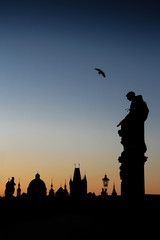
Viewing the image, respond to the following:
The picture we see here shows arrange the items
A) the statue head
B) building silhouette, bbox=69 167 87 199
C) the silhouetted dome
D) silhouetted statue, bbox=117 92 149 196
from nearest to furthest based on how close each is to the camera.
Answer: silhouetted statue, bbox=117 92 149 196
the statue head
building silhouette, bbox=69 167 87 199
the silhouetted dome

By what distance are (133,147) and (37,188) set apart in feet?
365

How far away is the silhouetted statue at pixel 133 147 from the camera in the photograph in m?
10.7

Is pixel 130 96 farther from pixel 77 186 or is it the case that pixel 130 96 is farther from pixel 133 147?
pixel 77 186

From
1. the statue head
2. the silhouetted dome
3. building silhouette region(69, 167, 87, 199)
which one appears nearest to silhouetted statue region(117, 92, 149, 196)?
the statue head

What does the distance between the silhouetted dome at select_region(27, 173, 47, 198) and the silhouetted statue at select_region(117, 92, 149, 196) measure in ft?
357

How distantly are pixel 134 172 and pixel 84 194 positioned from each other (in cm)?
10642

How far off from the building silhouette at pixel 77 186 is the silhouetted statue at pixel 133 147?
336ft

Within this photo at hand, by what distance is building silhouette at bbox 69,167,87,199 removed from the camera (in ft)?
373

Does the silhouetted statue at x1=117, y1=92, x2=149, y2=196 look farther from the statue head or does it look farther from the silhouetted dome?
the silhouetted dome

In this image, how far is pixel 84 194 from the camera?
373 ft

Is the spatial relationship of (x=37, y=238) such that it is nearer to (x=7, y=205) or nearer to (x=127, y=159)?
(x=127, y=159)

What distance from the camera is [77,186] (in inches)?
4648

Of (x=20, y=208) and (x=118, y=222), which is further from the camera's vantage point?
(x=20, y=208)

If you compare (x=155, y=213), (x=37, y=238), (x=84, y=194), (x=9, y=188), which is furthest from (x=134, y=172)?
(x=84, y=194)
